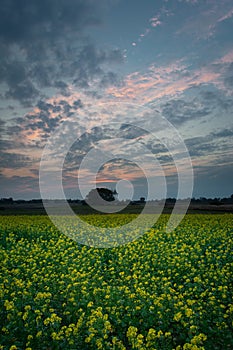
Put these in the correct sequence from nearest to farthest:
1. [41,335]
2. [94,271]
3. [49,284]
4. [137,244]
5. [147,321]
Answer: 1. [41,335]
2. [147,321]
3. [49,284]
4. [94,271]
5. [137,244]

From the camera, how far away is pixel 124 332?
7.65 m

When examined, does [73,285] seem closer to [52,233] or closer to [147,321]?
[147,321]

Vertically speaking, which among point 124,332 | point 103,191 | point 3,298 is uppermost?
point 103,191

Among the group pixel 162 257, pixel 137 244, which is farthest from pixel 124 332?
pixel 137 244

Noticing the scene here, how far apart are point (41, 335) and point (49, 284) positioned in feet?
10.3

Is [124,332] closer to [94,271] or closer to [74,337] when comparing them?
[74,337]

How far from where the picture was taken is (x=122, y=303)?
8.14 meters

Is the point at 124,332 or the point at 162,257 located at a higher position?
the point at 162,257

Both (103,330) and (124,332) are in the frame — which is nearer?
(103,330)

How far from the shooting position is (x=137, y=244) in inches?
588

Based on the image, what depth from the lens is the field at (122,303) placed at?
6648 mm

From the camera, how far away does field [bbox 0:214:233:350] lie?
21.8 feet

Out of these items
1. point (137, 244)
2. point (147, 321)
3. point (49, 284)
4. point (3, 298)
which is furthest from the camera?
point (137, 244)

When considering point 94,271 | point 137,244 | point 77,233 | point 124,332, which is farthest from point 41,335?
point 77,233
